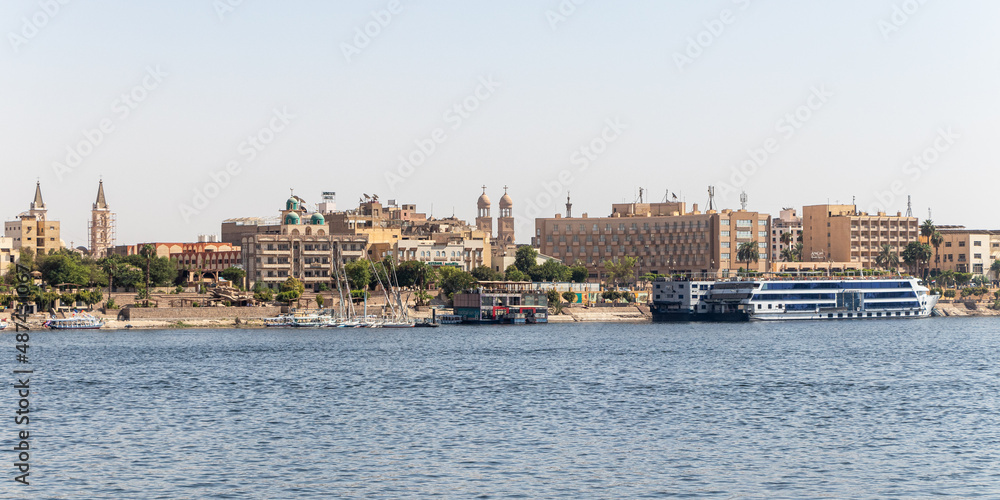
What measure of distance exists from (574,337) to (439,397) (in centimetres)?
7252

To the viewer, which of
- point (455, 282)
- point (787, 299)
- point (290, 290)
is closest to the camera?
point (290, 290)

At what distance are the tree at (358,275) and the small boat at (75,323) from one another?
161 ft

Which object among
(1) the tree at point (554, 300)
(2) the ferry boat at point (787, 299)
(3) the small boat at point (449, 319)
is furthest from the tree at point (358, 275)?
(2) the ferry boat at point (787, 299)

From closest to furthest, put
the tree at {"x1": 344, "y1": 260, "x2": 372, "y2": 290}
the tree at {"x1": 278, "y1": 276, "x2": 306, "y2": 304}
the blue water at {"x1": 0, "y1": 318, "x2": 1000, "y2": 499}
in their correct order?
the blue water at {"x1": 0, "y1": 318, "x2": 1000, "y2": 499}
the tree at {"x1": 278, "y1": 276, "x2": 306, "y2": 304}
the tree at {"x1": 344, "y1": 260, "x2": 372, "y2": 290}

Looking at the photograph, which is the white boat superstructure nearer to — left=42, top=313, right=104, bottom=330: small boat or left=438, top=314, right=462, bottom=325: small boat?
left=438, top=314, right=462, bottom=325: small boat

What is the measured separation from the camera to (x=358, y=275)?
19325 centimetres

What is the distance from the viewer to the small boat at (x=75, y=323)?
488ft

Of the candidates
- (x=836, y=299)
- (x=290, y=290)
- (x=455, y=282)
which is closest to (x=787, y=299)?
(x=836, y=299)

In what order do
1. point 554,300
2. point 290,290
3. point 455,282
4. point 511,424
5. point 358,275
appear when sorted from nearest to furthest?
point 511,424, point 290,290, point 554,300, point 455,282, point 358,275

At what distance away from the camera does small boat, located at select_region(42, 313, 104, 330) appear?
149 metres

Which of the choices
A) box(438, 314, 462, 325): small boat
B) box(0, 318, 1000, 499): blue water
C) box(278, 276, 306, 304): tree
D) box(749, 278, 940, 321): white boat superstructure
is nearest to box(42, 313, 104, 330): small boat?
box(278, 276, 306, 304): tree

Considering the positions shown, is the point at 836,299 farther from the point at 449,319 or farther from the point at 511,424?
the point at 511,424

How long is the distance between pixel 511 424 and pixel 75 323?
106m

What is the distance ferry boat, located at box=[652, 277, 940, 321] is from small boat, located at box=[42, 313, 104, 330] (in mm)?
84133
